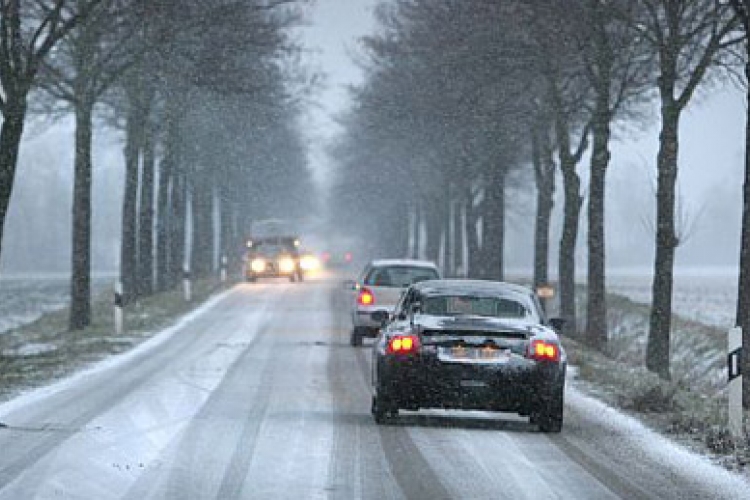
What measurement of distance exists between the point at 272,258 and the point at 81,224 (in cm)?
3080

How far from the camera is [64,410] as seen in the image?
55.6ft

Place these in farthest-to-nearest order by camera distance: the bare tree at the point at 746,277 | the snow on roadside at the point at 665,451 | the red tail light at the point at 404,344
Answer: the bare tree at the point at 746,277
the red tail light at the point at 404,344
the snow on roadside at the point at 665,451

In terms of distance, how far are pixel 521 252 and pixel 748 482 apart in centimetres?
17400

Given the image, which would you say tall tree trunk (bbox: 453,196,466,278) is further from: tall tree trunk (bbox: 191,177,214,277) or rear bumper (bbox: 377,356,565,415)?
rear bumper (bbox: 377,356,565,415)

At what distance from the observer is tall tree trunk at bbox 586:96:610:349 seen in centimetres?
3188

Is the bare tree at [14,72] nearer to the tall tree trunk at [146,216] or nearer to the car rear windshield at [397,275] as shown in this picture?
the car rear windshield at [397,275]

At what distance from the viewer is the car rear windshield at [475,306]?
1642cm

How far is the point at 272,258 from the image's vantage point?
2606 inches

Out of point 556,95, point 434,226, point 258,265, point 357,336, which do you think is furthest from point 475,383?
point 434,226

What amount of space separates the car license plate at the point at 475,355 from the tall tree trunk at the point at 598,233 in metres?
16.3

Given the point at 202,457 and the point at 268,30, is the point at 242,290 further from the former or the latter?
the point at 202,457

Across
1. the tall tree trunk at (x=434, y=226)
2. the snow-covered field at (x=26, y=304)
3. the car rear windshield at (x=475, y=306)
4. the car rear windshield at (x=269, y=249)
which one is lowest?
the snow-covered field at (x=26, y=304)

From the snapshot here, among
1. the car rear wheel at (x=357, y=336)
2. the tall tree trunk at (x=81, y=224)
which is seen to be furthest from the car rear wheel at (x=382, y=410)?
the tall tree trunk at (x=81, y=224)

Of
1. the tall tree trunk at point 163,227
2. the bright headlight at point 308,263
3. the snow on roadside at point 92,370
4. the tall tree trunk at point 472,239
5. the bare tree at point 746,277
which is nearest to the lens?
the snow on roadside at point 92,370
